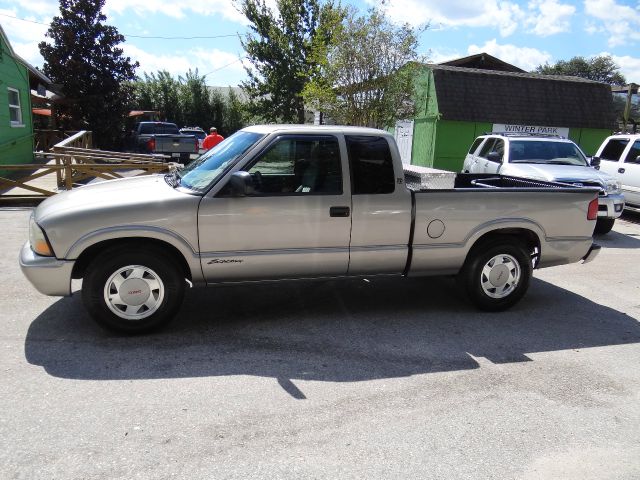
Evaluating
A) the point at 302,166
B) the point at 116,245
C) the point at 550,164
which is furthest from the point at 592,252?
the point at 550,164

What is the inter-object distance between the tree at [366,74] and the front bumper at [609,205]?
6646mm

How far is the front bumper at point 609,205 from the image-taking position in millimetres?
9515

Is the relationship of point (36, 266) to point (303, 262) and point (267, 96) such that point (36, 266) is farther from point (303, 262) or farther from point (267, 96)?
point (267, 96)

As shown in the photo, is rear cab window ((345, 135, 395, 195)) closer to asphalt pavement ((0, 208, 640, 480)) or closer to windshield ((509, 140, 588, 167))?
asphalt pavement ((0, 208, 640, 480))

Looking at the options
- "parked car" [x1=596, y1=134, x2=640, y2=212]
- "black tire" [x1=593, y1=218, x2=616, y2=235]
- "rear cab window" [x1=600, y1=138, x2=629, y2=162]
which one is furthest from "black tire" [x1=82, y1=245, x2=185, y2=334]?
"rear cab window" [x1=600, y1=138, x2=629, y2=162]

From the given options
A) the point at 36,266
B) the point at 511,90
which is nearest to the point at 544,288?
the point at 36,266

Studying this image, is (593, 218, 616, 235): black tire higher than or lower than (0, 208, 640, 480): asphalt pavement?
higher

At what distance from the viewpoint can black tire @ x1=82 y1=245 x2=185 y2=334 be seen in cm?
443

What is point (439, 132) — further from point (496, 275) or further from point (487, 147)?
point (496, 275)

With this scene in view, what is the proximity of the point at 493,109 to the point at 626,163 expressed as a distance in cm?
793

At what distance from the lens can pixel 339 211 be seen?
488 centimetres

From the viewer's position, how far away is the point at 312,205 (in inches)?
190

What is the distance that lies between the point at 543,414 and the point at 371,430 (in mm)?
1241

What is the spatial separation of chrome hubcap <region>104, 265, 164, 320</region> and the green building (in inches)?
606
